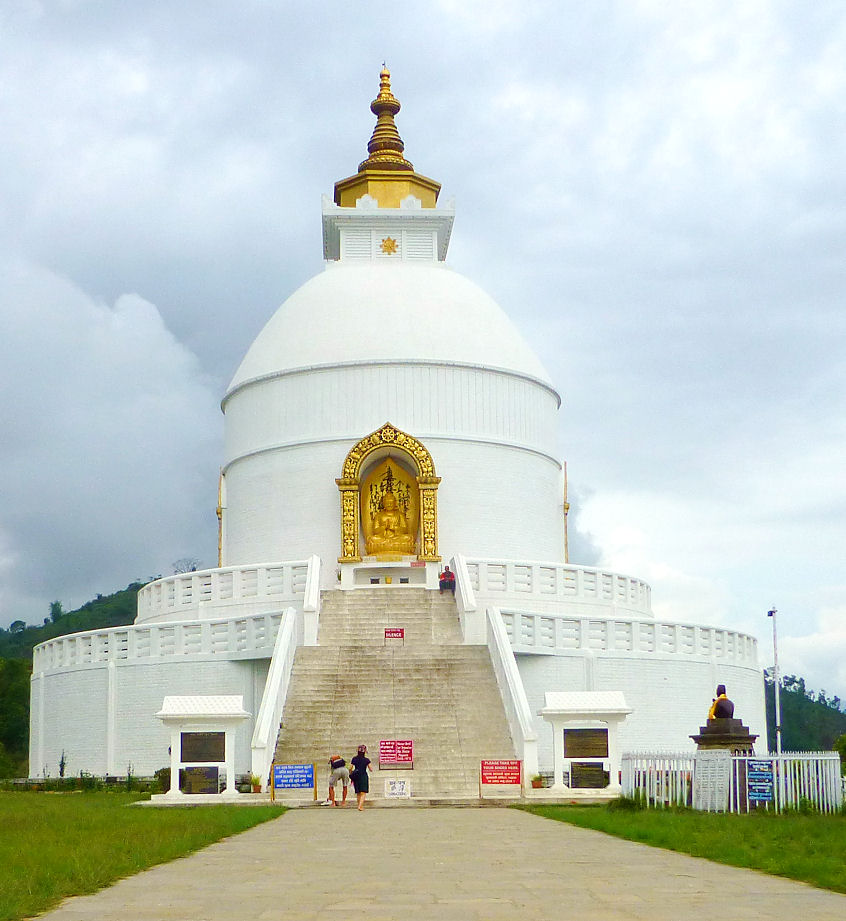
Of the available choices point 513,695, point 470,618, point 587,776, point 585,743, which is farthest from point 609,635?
point 587,776

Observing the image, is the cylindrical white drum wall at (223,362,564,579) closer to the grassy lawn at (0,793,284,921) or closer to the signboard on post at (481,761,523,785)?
the signboard on post at (481,761,523,785)

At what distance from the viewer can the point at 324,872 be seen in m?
9.39

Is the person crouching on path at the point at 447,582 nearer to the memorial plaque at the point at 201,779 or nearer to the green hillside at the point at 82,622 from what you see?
the memorial plaque at the point at 201,779

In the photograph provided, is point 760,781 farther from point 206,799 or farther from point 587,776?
point 206,799

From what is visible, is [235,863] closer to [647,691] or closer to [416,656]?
[416,656]

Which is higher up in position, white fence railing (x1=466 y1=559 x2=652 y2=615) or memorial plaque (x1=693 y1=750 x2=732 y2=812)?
white fence railing (x1=466 y1=559 x2=652 y2=615)

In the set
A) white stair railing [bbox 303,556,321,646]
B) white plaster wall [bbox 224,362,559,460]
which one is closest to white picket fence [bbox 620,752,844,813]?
white stair railing [bbox 303,556,321,646]

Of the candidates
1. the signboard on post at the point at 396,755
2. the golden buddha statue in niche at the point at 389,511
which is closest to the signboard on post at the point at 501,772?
the signboard on post at the point at 396,755

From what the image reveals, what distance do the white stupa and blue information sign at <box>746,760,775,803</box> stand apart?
580 cm

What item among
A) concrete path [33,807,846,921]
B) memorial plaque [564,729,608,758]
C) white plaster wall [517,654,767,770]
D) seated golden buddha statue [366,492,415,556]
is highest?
seated golden buddha statue [366,492,415,556]

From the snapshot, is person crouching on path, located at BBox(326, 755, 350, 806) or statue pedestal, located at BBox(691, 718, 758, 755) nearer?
statue pedestal, located at BBox(691, 718, 758, 755)

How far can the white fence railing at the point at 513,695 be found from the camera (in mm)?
19656

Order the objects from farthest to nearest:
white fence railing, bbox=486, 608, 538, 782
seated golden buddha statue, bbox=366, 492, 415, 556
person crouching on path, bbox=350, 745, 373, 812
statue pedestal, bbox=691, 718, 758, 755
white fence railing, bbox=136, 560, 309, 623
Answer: seated golden buddha statue, bbox=366, 492, 415, 556 < white fence railing, bbox=136, 560, 309, 623 < white fence railing, bbox=486, 608, 538, 782 < person crouching on path, bbox=350, 745, 373, 812 < statue pedestal, bbox=691, 718, 758, 755

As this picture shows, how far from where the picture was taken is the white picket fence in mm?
13641
